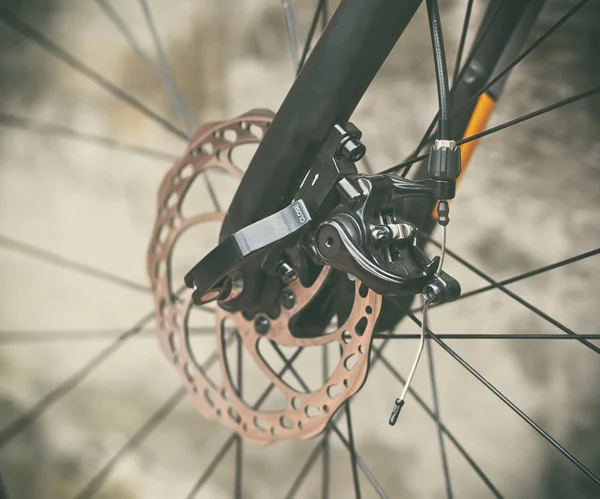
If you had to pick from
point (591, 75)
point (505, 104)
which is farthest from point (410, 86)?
point (591, 75)

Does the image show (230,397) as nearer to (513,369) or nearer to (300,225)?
(300,225)

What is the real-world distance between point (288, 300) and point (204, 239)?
0.53 meters

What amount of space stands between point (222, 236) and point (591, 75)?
602 mm

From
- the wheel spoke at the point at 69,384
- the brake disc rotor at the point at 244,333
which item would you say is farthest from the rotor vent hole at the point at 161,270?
the wheel spoke at the point at 69,384

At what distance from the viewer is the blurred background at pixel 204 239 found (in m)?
0.92

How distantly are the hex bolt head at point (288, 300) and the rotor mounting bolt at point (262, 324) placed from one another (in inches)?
1.0

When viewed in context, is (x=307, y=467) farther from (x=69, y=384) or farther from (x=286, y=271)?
(x=286, y=271)

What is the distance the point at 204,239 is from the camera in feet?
3.52

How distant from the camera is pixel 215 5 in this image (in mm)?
1044

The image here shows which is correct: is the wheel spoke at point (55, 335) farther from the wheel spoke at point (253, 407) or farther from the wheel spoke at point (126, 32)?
the wheel spoke at point (126, 32)

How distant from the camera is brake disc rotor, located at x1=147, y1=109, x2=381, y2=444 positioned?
1.63 feet

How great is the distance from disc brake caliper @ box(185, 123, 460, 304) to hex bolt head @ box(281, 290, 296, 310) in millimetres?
61

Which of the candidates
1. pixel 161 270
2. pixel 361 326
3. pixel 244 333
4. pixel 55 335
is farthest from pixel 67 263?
pixel 361 326

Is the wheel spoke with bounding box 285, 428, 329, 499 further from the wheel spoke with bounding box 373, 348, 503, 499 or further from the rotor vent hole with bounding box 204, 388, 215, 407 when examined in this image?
the rotor vent hole with bounding box 204, 388, 215, 407
